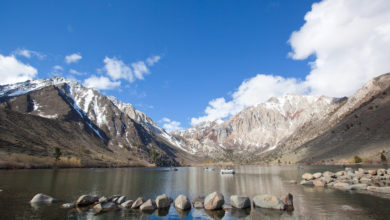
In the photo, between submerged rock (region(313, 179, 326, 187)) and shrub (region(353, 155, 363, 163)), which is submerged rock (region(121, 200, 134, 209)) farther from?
shrub (region(353, 155, 363, 163))

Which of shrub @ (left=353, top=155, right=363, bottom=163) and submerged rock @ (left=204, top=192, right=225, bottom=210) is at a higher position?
shrub @ (left=353, top=155, right=363, bottom=163)

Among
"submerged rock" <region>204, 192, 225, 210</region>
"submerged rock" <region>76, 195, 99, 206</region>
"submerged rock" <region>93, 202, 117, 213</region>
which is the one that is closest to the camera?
"submerged rock" <region>93, 202, 117, 213</region>

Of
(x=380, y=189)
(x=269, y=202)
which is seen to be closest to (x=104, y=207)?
(x=269, y=202)

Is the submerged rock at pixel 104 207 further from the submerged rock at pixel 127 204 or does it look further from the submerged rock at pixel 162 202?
the submerged rock at pixel 162 202

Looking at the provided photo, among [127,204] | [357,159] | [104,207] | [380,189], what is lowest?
[104,207]

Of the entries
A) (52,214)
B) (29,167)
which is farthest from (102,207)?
(29,167)

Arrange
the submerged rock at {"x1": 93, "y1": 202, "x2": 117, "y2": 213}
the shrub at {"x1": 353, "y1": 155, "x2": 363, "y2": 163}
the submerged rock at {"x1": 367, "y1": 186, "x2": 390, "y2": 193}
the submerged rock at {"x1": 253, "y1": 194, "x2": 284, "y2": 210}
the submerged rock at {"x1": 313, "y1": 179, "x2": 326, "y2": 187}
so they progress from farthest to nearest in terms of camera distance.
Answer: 1. the shrub at {"x1": 353, "y1": 155, "x2": 363, "y2": 163}
2. the submerged rock at {"x1": 313, "y1": 179, "x2": 326, "y2": 187}
3. the submerged rock at {"x1": 367, "y1": 186, "x2": 390, "y2": 193}
4. the submerged rock at {"x1": 253, "y1": 194, "x2": 284, "y2": 210}
5. the submerged rock at {"x1": 93, "y1": 202, "x2": 117, "y2": 213}

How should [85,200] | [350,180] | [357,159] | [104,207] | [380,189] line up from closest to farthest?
[104,207] → [85,200] → [380,189] → [350,180] → [357,159]

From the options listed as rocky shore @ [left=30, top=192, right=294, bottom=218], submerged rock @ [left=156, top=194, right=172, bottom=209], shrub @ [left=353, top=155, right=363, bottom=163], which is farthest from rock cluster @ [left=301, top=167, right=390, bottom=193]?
shrub @ [left=353, top=155, right=363, bottom=163]

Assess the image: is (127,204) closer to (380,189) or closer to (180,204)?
(180,204)

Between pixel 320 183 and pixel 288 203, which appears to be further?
pixel 320 183

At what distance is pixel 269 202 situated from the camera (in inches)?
1556

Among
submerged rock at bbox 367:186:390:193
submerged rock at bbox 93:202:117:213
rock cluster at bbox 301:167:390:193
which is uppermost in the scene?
rock cluster at bbox 301:167:390:193

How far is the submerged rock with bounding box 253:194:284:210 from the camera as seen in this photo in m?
A: 38.4
